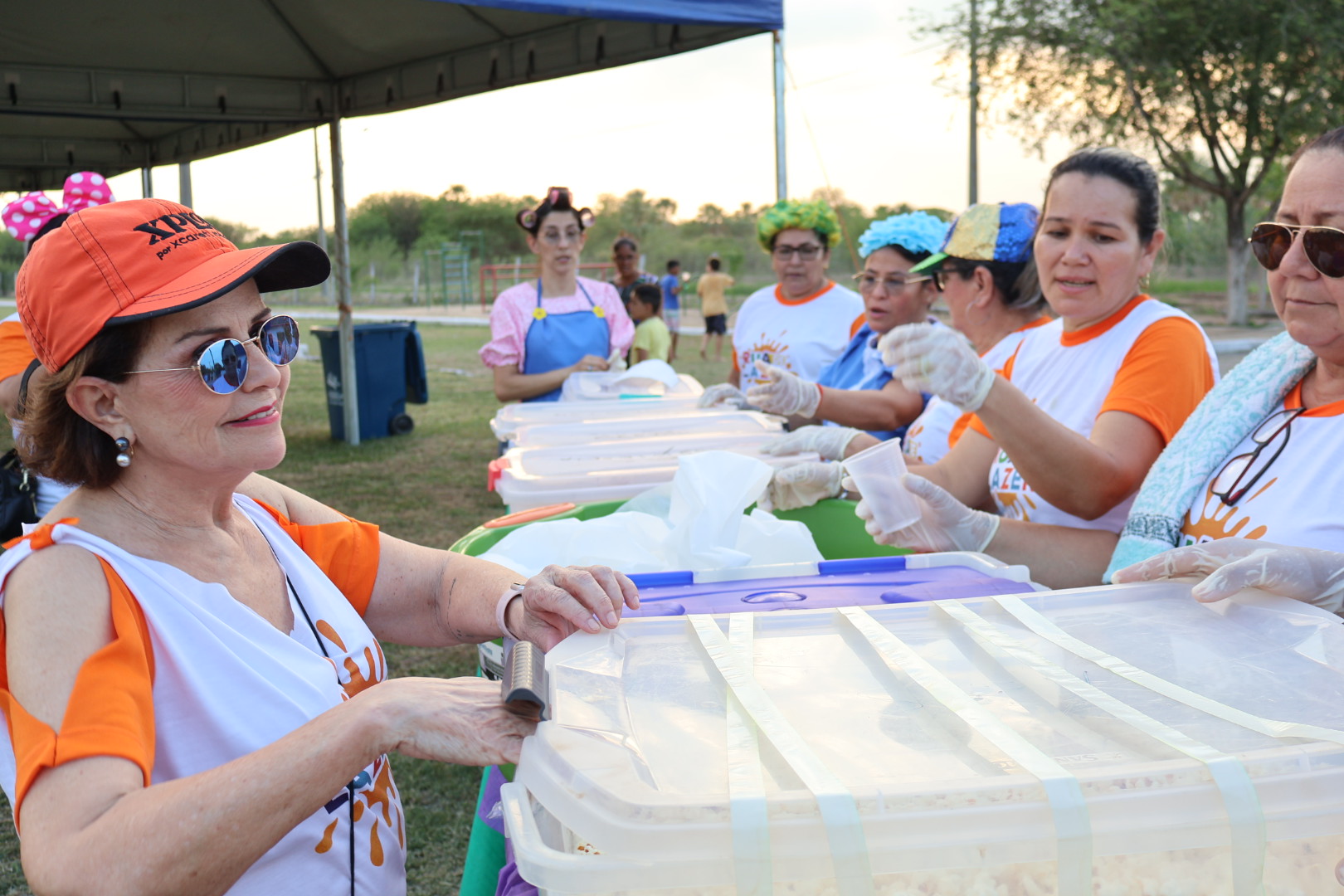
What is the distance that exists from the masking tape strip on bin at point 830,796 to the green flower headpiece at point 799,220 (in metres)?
3.16

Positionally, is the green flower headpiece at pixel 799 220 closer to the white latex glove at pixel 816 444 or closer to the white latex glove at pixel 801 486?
the white latex glove at pixel 816 444

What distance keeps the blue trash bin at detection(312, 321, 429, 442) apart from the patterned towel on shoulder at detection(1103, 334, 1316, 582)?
23.1 feet

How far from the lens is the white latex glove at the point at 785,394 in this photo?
293 cm

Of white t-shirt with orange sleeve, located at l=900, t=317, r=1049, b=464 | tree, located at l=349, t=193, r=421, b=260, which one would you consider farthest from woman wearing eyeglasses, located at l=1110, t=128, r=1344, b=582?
tree, located at l=349, t=193, r=421, b=260

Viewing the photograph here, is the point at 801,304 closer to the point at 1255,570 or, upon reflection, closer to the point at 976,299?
the point at 976,299

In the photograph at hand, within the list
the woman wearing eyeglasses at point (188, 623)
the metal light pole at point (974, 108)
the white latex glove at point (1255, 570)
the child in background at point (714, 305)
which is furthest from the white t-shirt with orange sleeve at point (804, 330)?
Answer: the metal light pole at point (974, 108)

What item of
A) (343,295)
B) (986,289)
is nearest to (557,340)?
(986,289)

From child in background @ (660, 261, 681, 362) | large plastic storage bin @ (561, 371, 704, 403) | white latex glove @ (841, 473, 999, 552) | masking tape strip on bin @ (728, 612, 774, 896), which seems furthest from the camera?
child in background @ (660, 261, 681, 362)

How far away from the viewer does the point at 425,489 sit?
6324mm

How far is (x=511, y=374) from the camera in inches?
165

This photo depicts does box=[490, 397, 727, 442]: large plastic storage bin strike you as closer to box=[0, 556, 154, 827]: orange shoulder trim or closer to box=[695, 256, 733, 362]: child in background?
box=[0, 556, 154, 827]: orange shoulder trim

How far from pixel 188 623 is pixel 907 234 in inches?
103

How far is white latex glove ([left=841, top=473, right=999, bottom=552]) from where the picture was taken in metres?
1.94

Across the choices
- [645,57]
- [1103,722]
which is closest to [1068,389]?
[1103,722]
